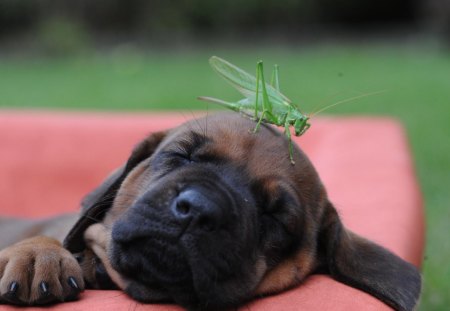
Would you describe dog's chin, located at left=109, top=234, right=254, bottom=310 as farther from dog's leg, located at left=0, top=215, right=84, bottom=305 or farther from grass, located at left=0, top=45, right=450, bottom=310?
grass, located at left=0, top=45, right=450, bottom=310

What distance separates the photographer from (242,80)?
4105mm

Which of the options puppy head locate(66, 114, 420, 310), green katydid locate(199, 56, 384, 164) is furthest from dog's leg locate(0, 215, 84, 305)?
green katydid locate(199, 56, 384, 164)

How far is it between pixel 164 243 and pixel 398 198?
2.34m

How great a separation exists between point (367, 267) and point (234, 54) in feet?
46.2

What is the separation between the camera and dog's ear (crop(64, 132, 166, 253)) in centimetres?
409

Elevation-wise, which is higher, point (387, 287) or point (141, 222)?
point (141, 222)

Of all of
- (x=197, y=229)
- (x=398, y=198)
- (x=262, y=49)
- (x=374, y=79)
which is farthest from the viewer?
Result: (x=262, y=49)

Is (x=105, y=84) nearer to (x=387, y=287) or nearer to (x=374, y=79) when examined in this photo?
(x=374, y=79)

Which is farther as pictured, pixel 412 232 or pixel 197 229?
pixel 412 232

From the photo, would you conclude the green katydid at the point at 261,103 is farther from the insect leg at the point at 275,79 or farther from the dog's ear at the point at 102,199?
the dog's ear at the point at 102,199

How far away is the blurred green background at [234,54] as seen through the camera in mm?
12188

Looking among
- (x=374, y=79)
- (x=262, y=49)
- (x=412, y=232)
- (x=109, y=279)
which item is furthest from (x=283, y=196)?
(x=262, y=49)

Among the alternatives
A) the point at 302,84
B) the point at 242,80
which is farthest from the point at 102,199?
the point at 302,84

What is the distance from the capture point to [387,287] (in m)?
3.74
